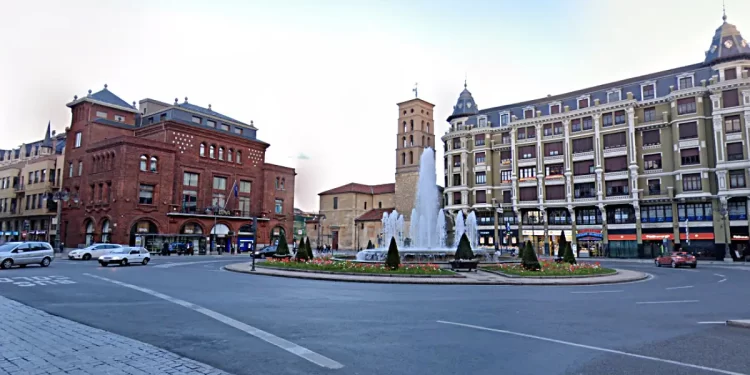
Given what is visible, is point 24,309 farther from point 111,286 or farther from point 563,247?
point 563,247

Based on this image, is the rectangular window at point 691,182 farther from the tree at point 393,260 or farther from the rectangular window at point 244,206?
the rectangular window at point 244,206

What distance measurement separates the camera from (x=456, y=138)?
70.2 meters

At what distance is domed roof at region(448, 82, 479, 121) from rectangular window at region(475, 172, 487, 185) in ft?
34.7

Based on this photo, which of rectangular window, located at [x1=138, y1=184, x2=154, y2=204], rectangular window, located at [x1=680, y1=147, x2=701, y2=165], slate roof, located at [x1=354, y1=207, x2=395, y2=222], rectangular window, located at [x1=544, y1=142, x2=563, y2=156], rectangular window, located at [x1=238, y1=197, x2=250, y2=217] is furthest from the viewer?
slate roof, located at [x1=354, y1=207, x2=395, y2=222]

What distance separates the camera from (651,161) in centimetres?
5366

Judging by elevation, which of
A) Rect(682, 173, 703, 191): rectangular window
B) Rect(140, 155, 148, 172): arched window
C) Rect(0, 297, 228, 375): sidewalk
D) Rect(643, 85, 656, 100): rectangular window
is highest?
Rect(643, 85, 656, 100): rectangular window

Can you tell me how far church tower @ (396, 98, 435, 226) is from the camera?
76500 millimetres

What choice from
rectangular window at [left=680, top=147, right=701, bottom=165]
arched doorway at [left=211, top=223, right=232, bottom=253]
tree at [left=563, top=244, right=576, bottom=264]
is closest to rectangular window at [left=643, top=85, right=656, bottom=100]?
rectangular window at [left=680, top=147, right=701, bottom=165]

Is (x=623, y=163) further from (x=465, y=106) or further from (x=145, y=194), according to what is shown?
(x=145, y=194)

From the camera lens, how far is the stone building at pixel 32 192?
2405 inches

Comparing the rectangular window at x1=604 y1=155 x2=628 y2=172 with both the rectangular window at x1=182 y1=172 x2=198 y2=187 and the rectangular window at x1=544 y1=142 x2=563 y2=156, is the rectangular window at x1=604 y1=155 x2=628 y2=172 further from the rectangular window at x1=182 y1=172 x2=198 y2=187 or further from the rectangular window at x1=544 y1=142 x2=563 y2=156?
the rectangular window at x1=182 y1=172 x2=198 y2=187

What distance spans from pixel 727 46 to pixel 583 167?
19.7 metres

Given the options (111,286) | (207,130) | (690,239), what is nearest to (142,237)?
(207,130)

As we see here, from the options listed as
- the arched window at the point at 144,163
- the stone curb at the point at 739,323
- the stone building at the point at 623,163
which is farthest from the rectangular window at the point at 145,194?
the stone curb at the point at 739,323
